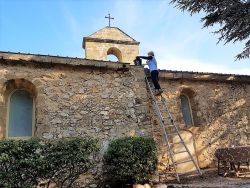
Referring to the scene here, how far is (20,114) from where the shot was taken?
790cm

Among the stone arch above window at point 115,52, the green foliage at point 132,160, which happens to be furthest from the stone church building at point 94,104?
the stone arch above window at point 115,52

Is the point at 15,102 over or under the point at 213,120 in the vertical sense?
over

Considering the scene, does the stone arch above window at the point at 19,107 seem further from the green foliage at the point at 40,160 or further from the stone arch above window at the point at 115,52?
the stone arch above window at the point at 115,52

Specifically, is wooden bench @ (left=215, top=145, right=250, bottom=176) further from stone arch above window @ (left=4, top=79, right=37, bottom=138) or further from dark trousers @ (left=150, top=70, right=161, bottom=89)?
stone arch above window @ (left=4, top=79, right=37, bottom=138)

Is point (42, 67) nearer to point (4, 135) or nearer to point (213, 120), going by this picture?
point (4, 135)

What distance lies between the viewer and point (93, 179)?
745cm

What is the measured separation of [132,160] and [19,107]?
11.7 feet

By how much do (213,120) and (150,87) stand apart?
9.11 feet

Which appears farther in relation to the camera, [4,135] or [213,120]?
[213,120]

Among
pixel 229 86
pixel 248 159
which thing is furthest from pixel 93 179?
pixel 229 86

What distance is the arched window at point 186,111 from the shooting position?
10.2 meters

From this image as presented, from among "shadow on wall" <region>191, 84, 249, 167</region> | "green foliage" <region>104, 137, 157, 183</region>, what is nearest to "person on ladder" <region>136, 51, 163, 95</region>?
"shadow on wall" <region>191, 84, 249, 167</region>

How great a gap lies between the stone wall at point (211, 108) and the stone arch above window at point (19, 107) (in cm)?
444

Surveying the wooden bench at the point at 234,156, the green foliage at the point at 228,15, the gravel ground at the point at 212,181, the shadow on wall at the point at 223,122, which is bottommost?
the gravel ground at the point at 212,181
